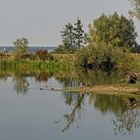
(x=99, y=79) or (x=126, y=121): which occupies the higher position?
(x=99, y=79)

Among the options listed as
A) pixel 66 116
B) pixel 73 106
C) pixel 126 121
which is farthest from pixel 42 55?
pixel 126 121

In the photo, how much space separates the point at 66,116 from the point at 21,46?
6056cm

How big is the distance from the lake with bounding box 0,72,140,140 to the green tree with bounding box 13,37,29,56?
1841 inches

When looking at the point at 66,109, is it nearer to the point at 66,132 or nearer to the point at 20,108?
the point at 20,108

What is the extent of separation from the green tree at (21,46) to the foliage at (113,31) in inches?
418

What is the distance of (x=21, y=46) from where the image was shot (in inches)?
3297

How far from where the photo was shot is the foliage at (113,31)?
261 feet

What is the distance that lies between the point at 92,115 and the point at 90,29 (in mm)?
57118

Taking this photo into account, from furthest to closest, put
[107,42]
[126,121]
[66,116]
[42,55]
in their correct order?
[107,42] < [42,55] < [66,116] < [126,121]

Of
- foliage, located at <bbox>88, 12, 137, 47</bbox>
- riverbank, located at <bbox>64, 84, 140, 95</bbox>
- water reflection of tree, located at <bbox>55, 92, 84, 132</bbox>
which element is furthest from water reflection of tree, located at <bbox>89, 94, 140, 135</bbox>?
foliage, located at <bbox>88, 12, 137, 47</bbox>

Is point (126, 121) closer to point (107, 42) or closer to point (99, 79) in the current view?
point (99, 79)

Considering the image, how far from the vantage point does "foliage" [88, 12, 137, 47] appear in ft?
261

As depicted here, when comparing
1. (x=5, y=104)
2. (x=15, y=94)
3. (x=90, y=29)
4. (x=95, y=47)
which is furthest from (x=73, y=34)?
(x=5, y=104)

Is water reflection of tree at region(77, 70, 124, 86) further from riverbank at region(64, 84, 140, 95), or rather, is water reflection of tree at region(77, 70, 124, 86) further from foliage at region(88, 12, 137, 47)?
foliage at region(88, 12, 137, 47)
